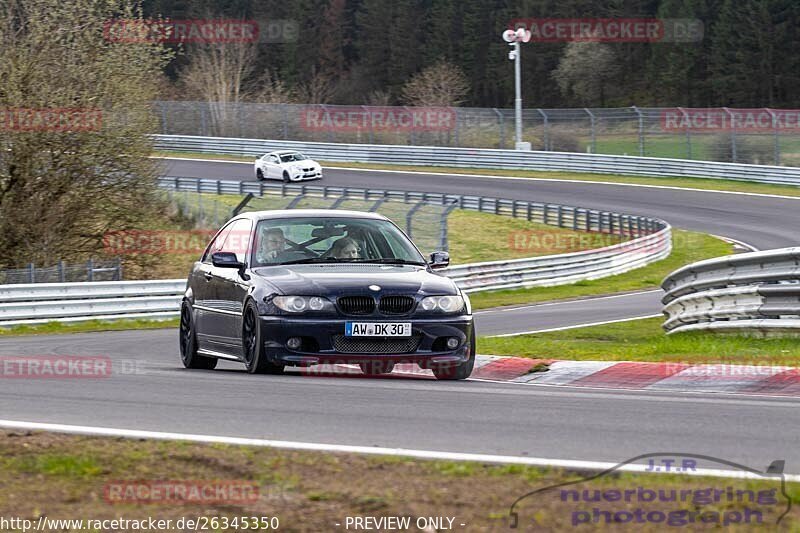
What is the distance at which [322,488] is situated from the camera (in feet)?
18.0

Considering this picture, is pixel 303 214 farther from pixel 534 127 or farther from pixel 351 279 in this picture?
pixel 534 127

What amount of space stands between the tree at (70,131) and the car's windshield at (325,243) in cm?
1637

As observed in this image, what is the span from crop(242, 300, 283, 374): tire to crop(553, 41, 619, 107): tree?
90319mm

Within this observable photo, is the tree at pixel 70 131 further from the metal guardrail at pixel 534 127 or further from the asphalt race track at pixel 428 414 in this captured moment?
the metal guardrail at pixel 534 127

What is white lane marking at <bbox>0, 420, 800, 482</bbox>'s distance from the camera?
19.1ft

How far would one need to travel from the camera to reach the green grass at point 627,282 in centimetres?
→ 2875

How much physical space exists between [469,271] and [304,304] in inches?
741

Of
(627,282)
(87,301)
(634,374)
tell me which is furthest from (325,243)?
(627,282)

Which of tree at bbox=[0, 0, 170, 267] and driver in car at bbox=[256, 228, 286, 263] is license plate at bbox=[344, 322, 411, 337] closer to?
driver in car at bbox=[256, 228, 286, 263]

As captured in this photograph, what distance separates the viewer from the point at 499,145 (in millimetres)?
61531

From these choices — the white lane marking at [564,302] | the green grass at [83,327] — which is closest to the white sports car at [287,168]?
the white lane marking at [564,302]

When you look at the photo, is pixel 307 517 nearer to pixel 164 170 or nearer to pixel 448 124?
pixel 164 170

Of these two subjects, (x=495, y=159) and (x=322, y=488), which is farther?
(x=495, y=159)

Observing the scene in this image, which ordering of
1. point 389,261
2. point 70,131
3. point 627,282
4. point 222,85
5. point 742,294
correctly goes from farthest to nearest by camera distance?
1. point 222,85
2. point 627,282
3. point 70,131
4. point 742,294
5. point 389,261
